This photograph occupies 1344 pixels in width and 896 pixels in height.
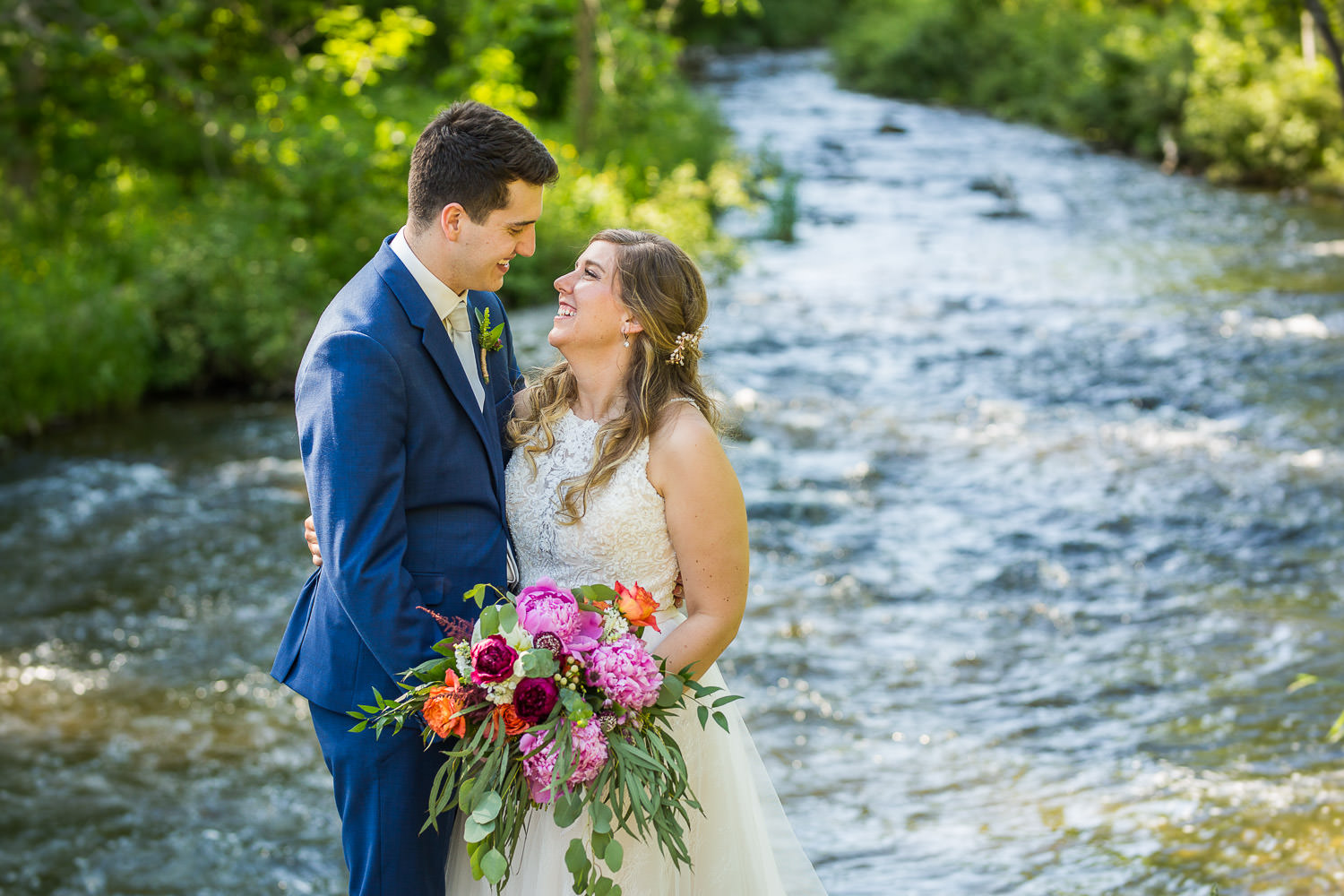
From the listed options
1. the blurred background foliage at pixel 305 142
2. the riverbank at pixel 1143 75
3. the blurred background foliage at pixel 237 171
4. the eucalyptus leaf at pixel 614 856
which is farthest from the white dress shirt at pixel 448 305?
the riverbank at pixel 1143 75

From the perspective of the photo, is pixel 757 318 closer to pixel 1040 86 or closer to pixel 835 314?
pixel 835 314

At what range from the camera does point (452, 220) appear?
2639 mm

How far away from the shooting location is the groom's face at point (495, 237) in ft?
8.64

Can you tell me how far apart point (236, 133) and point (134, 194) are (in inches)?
69.0

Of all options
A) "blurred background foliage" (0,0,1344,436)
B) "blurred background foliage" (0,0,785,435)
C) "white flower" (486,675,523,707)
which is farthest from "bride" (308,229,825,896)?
"blurred background foliage" (0,0,785,435)

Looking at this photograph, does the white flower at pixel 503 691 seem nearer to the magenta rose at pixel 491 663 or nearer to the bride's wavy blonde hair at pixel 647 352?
the magenta rose at pixel 491 663

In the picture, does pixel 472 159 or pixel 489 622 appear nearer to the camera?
pixel 489 622

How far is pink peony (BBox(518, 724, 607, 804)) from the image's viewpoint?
234 cm

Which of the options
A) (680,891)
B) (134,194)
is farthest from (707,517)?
(134,194)

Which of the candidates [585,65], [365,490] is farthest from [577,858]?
[585,65]

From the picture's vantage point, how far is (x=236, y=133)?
12.6 meters

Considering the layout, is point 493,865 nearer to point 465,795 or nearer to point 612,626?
point 465,795

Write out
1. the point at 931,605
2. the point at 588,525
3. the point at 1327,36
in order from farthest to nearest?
the point at 931,605
the point at 1327,36
the point at 588,525

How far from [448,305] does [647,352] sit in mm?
488
